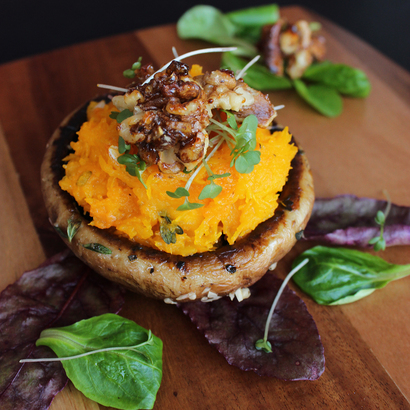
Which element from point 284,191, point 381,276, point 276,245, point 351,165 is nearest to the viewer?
point 276,245

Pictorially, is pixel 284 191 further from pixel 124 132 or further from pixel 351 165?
pixel 351 165

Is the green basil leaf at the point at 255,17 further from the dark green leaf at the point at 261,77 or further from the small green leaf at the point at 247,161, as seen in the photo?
the small green leaf at the point at 247,161

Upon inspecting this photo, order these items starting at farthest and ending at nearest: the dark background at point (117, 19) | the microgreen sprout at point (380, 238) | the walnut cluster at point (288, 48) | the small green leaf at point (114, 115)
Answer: the dark background at point (117, 19)
the walnut cluster at point (288, 48)
the microgreen sprout at point (380, 238)
the small green leaf at point (114, 115)

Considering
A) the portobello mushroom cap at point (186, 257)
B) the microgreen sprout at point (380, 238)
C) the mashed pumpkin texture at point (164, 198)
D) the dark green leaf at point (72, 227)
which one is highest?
the mashed pumpkin texture at point (164, 198)

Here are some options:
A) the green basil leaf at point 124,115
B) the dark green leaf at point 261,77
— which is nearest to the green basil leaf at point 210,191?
the green basil leaf at point 124,115

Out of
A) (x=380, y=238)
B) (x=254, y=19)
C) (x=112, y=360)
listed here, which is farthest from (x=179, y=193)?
(x=254, y=19)

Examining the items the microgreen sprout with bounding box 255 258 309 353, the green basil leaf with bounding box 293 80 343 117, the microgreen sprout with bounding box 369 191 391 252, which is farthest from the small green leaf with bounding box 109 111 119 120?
the green basil leaf with bounding box 293 80 343 117

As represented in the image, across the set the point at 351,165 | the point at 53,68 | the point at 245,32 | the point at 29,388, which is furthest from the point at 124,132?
the point at 245,32
